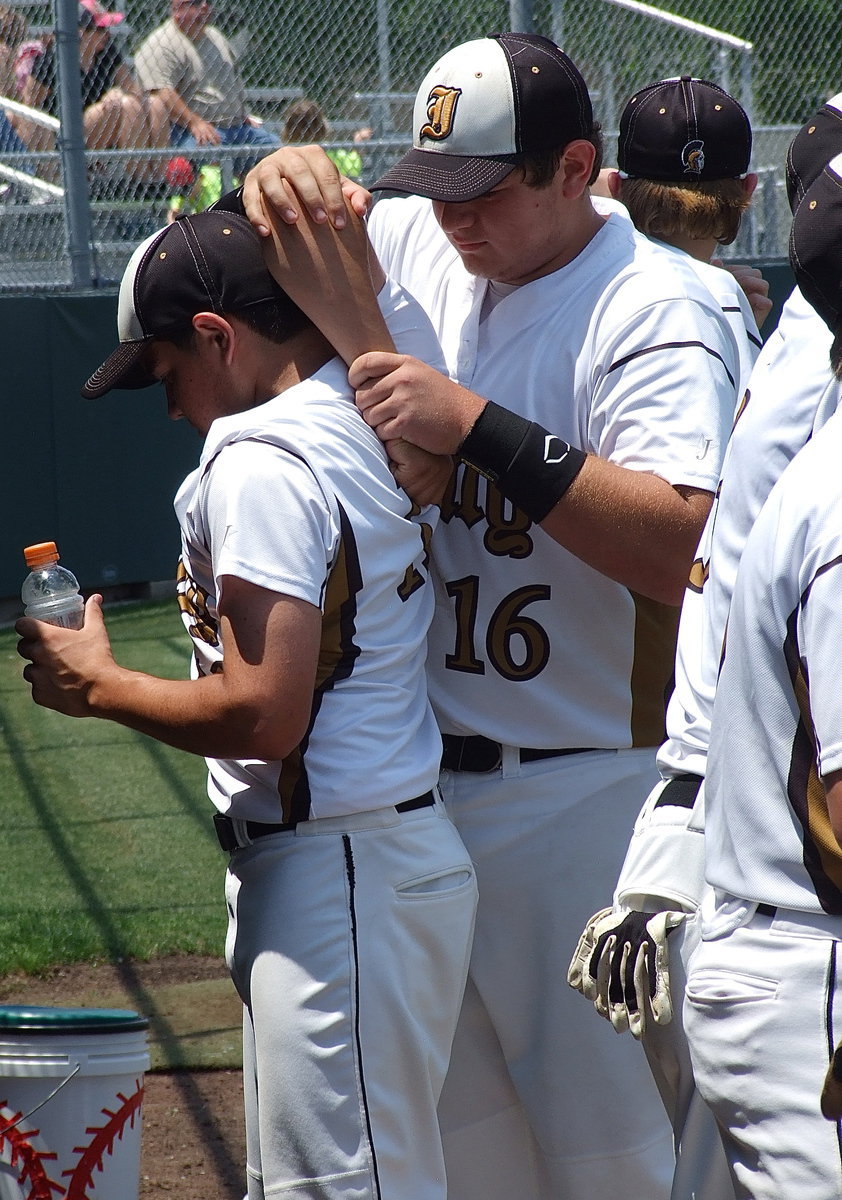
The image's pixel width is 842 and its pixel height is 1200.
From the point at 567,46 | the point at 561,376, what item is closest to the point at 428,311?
the point at 561,376

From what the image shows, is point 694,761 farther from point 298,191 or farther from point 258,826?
point 298,191

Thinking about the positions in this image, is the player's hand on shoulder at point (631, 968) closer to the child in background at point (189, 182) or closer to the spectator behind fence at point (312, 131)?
the child in background at point (189, 182)

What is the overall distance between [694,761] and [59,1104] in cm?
115

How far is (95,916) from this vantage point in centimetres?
446

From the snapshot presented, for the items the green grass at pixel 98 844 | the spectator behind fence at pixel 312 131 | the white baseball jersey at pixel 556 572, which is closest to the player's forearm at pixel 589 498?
the white baseball jersey at pixel 556 572

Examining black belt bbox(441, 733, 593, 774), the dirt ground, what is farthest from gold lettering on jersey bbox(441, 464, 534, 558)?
the dirt ground

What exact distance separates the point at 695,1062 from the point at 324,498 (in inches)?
32.9

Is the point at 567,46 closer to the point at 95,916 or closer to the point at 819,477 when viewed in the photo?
the point at 95,916

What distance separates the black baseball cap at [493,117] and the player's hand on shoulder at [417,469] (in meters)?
0.42

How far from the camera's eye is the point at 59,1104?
229cm

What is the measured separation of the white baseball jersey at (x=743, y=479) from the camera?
175cm

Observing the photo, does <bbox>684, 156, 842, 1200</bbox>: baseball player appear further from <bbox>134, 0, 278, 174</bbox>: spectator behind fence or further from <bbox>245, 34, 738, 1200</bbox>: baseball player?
<bbox>134, 0, 278, 174</bbox>: spectator behind fence

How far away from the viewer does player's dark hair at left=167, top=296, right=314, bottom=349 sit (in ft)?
Answer: 6.90

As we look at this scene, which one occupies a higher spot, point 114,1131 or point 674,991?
point 674,991
